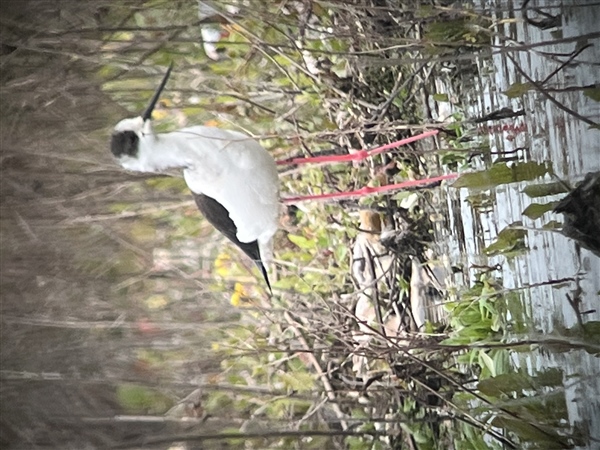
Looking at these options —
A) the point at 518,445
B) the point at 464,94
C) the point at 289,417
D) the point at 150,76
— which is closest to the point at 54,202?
the point at 150,76

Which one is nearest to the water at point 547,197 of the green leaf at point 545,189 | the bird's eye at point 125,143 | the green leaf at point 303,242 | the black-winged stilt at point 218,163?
the green leaf at point 545,189

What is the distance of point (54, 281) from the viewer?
39.0 inches

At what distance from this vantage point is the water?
0.66m

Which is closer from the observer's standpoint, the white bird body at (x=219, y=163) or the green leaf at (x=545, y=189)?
the green leaf at (x=545, y=189)

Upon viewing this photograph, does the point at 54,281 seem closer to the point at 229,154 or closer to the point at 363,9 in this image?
the point at 229,154

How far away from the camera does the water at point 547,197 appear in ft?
2.18

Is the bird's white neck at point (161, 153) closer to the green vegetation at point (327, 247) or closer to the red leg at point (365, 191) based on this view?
the green vegetation at point (327, 247)

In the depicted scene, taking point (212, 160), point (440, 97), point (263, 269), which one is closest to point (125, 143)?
point (212, 160)

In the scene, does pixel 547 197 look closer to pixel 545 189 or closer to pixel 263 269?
pixel 545 189

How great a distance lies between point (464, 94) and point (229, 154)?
0.34 meters

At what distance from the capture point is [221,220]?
95cm

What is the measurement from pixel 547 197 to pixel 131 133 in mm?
551

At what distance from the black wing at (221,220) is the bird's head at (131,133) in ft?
0.35

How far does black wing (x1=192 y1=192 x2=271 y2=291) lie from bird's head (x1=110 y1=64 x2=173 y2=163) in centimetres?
11
